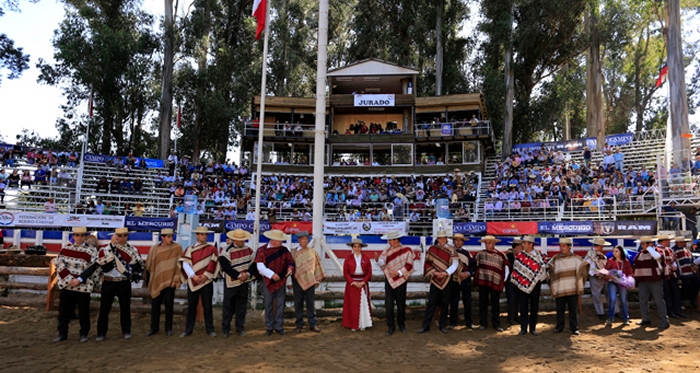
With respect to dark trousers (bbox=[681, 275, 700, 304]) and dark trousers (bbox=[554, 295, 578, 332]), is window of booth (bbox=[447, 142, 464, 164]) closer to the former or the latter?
dark trousers (bbox=[681, 275, 700, 304])

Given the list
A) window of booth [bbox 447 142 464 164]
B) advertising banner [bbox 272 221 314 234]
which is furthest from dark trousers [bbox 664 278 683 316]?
window of booth [bbox 447 142 464 164]

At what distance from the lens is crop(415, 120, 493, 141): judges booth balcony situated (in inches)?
1276

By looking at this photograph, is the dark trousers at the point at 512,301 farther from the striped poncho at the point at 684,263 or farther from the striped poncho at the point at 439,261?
the striped poncho at the point at 684,263

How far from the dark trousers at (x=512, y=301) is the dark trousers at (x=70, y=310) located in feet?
23.3

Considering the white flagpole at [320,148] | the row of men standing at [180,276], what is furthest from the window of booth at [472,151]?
the row of men standing at [180,276]

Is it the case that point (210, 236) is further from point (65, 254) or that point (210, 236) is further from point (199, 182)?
point (199, 182)

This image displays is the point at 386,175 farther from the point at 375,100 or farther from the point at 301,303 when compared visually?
the point at 301,303

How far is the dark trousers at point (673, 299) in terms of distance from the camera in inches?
408

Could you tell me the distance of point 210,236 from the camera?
57.4 ft

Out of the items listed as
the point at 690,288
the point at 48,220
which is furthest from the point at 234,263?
the point at 48,220

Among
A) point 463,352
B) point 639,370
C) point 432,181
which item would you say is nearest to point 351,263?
point 463,352

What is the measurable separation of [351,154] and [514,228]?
15322mm

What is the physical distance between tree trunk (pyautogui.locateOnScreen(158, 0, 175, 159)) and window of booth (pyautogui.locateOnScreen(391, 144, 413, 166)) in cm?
1673

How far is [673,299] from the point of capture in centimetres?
1048
